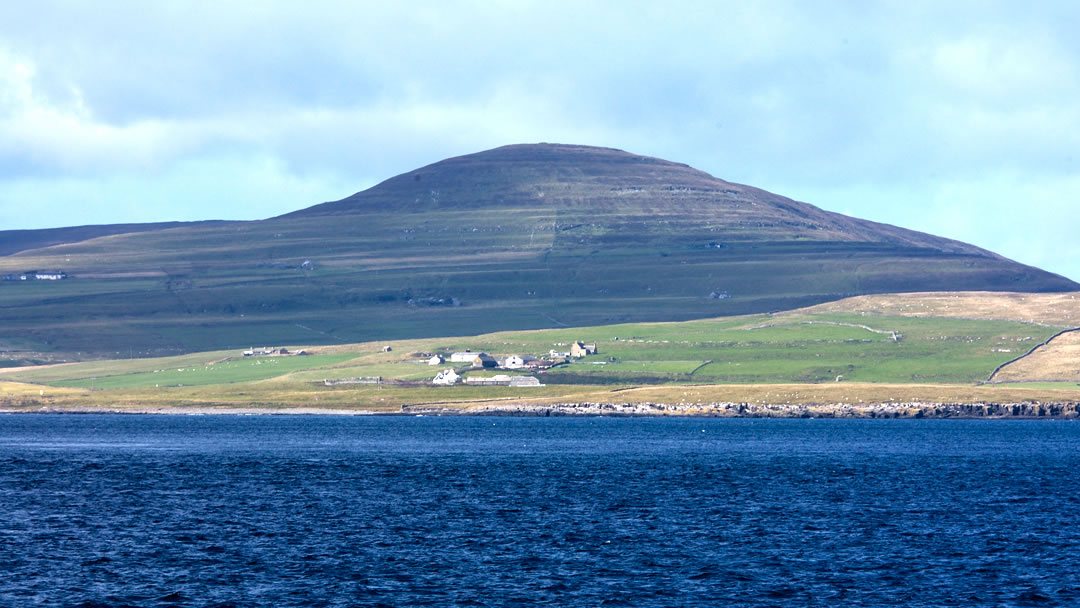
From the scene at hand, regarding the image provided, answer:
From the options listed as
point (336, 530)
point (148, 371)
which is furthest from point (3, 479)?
point (148, 371)

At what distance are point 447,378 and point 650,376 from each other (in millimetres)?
25885

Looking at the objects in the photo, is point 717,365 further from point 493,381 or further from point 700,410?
point 700,410

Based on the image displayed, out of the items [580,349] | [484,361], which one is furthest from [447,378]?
[580,349]

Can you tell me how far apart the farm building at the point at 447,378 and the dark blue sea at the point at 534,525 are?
64.5m

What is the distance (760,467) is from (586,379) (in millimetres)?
86445

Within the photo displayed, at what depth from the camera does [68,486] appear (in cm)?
7000

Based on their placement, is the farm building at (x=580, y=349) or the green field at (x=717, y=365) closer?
the green field at (x=717, y=365)

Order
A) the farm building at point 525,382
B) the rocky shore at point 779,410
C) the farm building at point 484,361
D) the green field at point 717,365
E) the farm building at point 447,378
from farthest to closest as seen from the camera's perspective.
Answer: the farm building at point 484,361, the farm building at point 447,378, the green field at point 717,365, the farm building at point 525,382, the rocky shore at point 779,410

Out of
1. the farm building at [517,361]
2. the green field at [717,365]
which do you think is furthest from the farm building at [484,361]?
the green field at [717,365]

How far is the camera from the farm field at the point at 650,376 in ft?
504

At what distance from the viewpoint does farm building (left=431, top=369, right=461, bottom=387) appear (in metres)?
170

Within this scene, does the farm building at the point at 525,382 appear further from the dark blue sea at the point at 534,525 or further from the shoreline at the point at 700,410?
the dark blue sea at the point at 534,525

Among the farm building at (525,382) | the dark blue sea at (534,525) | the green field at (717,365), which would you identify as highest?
the green field at (717,365)

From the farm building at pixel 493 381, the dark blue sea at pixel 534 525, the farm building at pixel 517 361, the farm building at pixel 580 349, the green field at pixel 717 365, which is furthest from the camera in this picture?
the farm building at pixel 580 349
